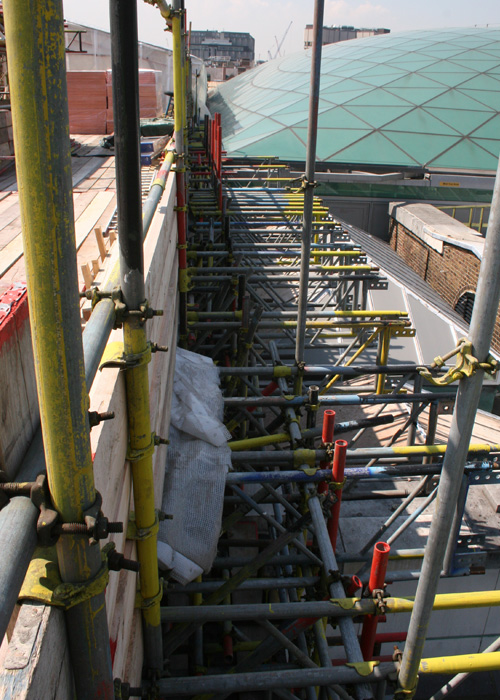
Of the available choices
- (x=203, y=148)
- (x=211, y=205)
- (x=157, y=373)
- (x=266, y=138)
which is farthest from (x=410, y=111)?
(x=157, y=373)

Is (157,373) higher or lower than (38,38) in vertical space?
lower

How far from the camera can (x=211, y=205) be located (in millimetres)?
12969

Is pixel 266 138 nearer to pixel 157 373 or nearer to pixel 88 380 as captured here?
pixel 157 373

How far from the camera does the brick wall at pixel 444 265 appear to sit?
15641 mm

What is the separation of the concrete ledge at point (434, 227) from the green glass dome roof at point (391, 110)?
165cm

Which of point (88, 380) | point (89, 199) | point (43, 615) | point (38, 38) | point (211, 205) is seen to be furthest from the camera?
point (211, 205)

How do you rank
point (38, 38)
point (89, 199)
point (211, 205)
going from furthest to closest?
point (211, 205) < point (89, 199) < point (38, 38)

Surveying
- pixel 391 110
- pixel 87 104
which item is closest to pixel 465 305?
pixel 391 110

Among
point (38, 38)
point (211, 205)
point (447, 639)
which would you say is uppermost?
point (38, 38)

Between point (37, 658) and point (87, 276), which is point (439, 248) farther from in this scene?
point (37, 658)

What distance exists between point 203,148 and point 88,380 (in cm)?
2138

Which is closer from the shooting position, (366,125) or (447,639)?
(447,639)

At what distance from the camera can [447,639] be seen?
6852mm

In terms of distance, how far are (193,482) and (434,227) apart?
15.3m
